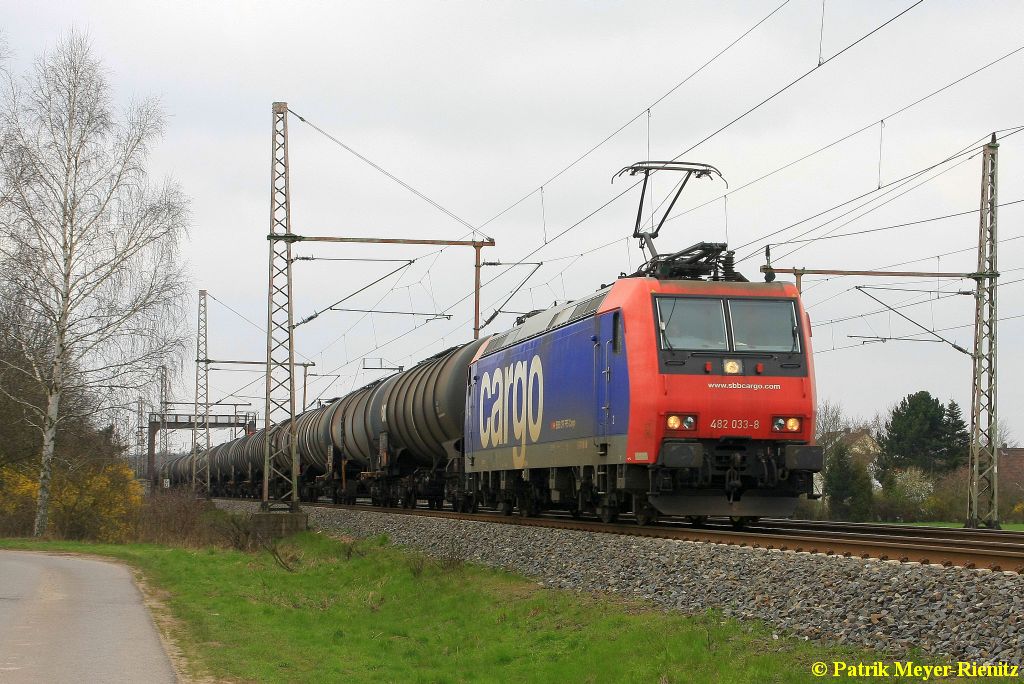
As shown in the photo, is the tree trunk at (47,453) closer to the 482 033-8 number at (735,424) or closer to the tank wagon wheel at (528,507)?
the tank wagon wheel at (528,507)

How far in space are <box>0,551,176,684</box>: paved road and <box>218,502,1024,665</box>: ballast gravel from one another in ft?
16.5

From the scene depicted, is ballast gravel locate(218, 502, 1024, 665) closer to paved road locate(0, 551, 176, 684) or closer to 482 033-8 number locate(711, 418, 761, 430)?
482 033-8 number locate(711, 418, 761, 430)

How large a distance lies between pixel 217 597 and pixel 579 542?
510cm

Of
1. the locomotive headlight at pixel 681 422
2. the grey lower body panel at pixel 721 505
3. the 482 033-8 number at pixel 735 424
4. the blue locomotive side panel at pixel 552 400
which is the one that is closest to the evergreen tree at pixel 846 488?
the blue locomotive side panel at pixel 552 400

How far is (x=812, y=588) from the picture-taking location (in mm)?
10039

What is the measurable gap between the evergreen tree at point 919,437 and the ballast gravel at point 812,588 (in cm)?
5702

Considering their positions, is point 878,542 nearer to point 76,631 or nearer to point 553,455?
point 553,455

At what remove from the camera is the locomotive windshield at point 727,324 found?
1548 centimetres

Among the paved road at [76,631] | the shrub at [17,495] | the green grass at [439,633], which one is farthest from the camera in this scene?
the shrub at [17,495]

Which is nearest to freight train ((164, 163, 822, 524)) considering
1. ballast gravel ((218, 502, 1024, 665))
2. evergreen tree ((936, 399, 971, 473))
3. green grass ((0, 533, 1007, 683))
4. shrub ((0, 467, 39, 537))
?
ballast gravel ((218, 502, 1024, 665))

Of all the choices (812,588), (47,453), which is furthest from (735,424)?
(47,453)

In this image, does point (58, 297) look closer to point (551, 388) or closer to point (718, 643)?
point (551, 388)

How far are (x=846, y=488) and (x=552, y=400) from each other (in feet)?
123

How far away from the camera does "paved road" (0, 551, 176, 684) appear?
978 cm
